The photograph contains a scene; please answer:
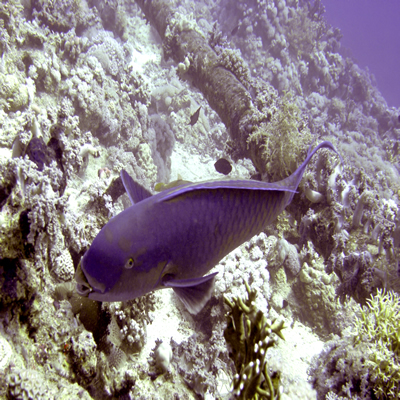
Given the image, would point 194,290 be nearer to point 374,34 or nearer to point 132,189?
point 132,189

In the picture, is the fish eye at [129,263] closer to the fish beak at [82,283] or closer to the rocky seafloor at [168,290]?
the fish beak at [82,283]

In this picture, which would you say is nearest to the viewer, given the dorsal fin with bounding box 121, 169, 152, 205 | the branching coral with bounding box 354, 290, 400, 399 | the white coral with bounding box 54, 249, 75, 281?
the dorsal fin with bounding box 121, 169, 152, 205

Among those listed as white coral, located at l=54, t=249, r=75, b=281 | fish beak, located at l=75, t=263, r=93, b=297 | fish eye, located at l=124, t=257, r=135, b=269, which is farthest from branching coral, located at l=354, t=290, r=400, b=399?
white coral, located at l=54, t=249, r=75, b=281

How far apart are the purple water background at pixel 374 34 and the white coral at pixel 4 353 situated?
66463 mm

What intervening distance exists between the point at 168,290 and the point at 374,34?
116 metres

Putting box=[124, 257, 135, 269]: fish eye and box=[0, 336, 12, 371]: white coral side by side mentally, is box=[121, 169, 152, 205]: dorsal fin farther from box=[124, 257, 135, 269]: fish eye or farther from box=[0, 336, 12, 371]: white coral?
box=[0, 336, 12, 371]: white coral

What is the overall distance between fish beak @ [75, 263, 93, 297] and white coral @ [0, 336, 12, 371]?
2.24ft

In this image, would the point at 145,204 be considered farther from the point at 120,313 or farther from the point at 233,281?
the point at 233,281

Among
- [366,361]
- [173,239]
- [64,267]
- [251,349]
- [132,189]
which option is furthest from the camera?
[366,361]

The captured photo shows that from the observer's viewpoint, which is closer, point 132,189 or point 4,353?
point 4,353

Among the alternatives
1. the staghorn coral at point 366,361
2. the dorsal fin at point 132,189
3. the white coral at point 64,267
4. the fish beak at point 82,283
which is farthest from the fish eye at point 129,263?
the staghorn coral at point 366,361

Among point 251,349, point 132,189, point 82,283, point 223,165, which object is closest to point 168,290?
point 251,349

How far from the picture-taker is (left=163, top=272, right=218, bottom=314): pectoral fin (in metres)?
1.53

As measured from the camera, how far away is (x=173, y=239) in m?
1.53
